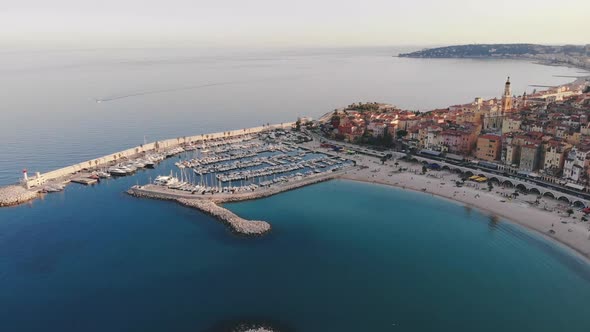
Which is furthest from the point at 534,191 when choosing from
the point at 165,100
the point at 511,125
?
the point at 165,100

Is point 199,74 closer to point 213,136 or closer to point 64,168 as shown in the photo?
point 213,136

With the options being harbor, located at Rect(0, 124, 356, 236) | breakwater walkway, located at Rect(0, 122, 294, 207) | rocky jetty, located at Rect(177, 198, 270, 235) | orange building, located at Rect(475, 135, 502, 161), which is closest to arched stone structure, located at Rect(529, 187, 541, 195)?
orange building, located at Rect(475, 135, 502, 161)

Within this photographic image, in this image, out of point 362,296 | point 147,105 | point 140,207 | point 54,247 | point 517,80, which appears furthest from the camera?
point 517,80

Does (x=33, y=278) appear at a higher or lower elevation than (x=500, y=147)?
lower

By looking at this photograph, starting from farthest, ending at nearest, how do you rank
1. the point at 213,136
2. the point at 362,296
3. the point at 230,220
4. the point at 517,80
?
1. the point at 517,80
2. the point at 213,136
3. the point at 230,220
4. the point at 362,296

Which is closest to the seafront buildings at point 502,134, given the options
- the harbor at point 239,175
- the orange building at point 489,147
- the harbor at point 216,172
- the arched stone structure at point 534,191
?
the orange building at point 489,147

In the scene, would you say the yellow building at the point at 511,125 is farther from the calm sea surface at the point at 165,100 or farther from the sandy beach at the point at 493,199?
the calm sea surface at the point at 165,100

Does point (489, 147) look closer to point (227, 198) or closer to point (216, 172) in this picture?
point (227, 198)

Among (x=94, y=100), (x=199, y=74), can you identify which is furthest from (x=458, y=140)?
(x=199, y=74)
